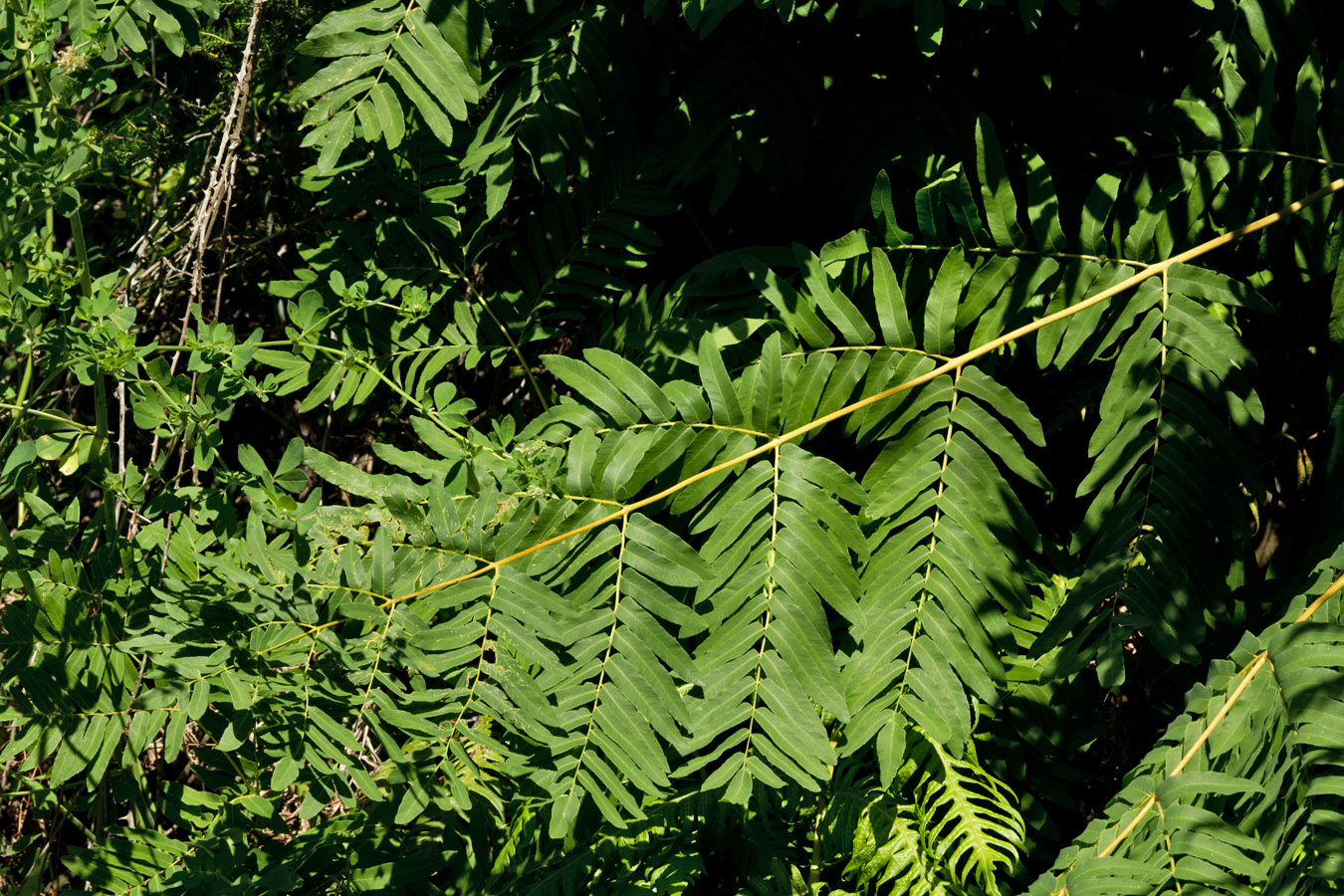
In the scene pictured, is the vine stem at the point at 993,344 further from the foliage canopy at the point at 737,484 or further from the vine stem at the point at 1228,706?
the vine stem at the point at 1228,706

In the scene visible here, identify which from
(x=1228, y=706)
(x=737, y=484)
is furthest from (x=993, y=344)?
(x=1228, y=706)

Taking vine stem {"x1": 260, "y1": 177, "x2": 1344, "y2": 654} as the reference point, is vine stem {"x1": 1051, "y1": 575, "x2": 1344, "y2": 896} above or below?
below

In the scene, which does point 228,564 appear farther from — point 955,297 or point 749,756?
point 955,297

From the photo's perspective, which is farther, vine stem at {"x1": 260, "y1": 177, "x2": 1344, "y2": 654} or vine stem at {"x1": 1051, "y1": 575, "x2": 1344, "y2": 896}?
vine stem at {"x1": 260, "y1": 177, "x2": 1344, "y2": 654}

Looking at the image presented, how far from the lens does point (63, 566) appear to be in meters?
1.57

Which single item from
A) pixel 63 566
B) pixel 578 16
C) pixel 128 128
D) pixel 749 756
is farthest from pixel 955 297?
pixel 128 128

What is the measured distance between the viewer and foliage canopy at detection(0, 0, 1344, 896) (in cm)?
139

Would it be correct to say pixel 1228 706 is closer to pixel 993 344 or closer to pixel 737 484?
pixel 993 344

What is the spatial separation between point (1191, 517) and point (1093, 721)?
0.56 m

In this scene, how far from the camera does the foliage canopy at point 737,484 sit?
1.39m

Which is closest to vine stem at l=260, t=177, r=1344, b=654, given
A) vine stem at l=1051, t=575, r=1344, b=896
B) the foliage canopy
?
the foliage canopy

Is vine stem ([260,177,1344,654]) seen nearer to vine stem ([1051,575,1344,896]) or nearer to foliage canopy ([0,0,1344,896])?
foliage canopy ([0,0,1344,896])

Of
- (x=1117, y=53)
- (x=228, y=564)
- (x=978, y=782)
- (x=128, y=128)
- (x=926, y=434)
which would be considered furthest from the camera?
(x=128, y=128)

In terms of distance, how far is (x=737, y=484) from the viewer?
1493mm
